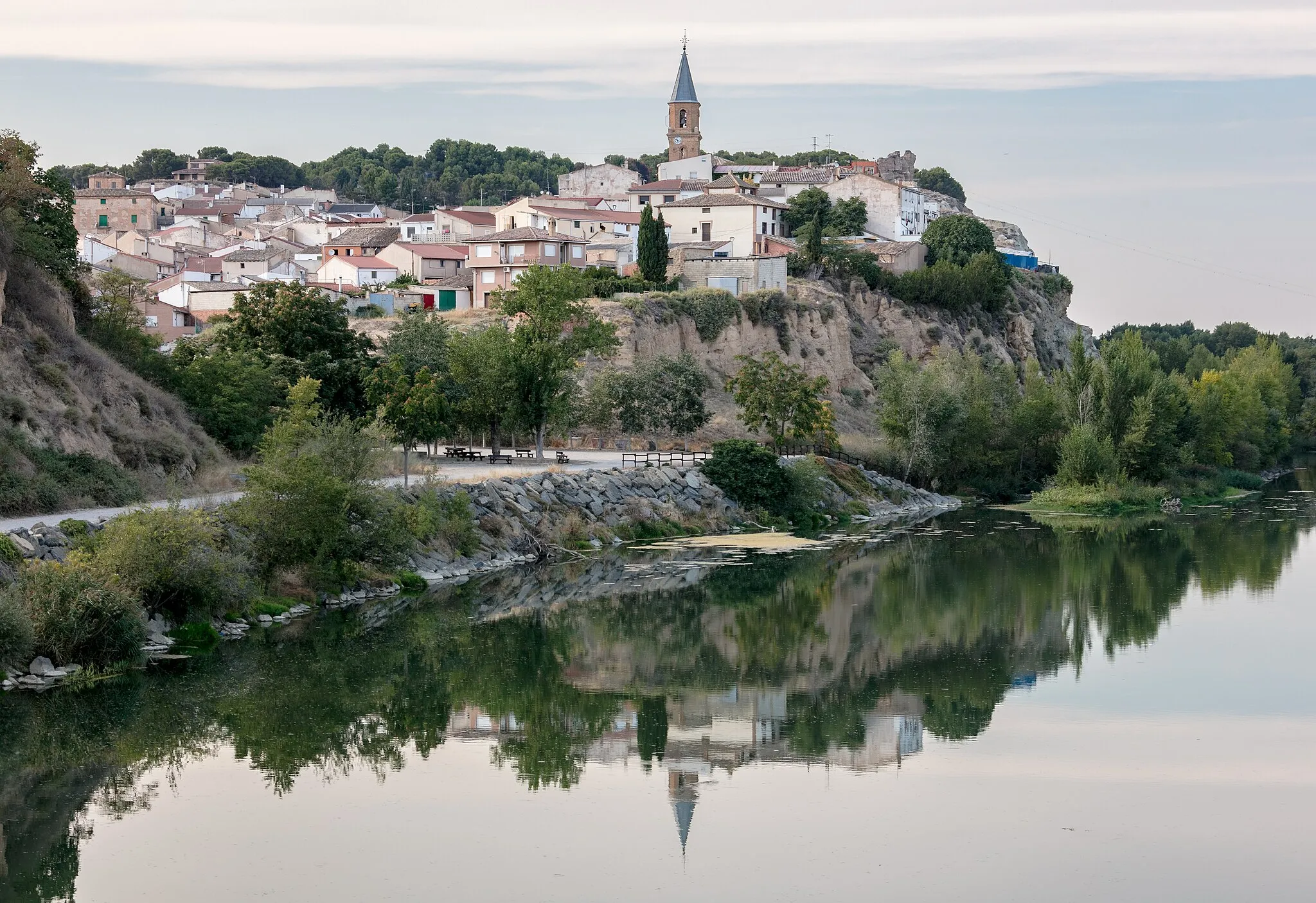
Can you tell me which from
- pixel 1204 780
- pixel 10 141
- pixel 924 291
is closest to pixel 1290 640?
pixel 1204 780

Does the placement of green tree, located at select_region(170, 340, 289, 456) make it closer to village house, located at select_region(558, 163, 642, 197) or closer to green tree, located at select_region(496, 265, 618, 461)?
green tree, located at select_region(496, 265, 618, 461)

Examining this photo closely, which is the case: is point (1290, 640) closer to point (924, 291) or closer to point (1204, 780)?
point (1204, 780)

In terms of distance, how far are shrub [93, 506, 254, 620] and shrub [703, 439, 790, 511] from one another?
18044 millimetres

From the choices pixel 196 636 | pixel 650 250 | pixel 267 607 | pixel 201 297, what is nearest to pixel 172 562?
pixel 196 636

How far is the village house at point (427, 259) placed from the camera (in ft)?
220

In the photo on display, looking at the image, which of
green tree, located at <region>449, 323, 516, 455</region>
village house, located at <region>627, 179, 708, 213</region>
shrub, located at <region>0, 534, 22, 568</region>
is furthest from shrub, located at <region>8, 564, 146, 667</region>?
village house, located at <region>627, 179, 708, 213</region>

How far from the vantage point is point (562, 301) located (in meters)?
46.8

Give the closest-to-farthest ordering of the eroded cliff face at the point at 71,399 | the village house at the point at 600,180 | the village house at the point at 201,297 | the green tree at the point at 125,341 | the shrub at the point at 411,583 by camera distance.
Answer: the eroded cliff face at the point at 71,399 < the shrub at the point at 411,583 < the green tree at the point at 125,341 < the village house at the point at 201,297 < the village house at the point at 600,180

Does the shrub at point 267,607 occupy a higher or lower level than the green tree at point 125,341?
lower

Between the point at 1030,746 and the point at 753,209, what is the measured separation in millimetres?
51232

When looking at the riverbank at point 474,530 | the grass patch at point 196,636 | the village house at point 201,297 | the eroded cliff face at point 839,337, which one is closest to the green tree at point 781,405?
the riverbank at point 474,530

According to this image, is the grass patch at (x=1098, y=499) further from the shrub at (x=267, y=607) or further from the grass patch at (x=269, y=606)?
the shrub at (x=267, y=607)

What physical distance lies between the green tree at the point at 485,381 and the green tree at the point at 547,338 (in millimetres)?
254

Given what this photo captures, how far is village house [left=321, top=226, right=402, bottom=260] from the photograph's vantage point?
242 ft
